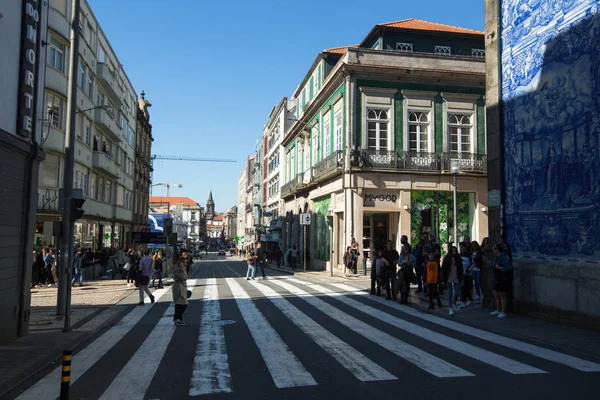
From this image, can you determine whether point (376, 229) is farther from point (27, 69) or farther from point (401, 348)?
point (27, 69)

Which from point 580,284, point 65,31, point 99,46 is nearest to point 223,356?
point 580,284

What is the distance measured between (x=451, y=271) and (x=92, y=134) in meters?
24.9

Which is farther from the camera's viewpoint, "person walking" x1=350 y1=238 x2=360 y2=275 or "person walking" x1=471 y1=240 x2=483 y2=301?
"person walking" x1=350 y1=238 x2=360 y2=275

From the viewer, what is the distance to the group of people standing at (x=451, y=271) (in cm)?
1124

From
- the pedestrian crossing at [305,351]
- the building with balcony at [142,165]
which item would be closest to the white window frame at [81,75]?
the pedestrian crossing at [305,351]

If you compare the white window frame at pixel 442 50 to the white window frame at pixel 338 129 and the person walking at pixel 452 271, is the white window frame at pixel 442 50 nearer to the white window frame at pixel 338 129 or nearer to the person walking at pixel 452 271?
the white window frame at pixel 338 129

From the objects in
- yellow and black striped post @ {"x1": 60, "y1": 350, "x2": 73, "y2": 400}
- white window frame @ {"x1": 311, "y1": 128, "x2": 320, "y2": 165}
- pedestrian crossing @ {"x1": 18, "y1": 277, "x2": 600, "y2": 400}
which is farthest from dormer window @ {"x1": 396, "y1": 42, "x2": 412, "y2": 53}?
yellow and black striped post @ {"x1": 60, "y1": 350, "x2": 73, "y2": 400}

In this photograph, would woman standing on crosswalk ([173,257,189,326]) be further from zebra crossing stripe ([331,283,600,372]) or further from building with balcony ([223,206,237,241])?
building with balcony ([223,206,237,241])

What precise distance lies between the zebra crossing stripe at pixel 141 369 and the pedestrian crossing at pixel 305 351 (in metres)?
0.01

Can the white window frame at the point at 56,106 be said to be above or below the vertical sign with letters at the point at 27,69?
above

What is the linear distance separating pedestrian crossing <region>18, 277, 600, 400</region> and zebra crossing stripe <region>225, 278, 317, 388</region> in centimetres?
1

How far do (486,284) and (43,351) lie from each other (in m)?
10.00

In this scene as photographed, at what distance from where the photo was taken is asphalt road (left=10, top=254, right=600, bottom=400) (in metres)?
5.78

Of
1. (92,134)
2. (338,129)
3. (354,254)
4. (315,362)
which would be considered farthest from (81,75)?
(315,362)
